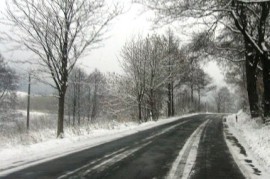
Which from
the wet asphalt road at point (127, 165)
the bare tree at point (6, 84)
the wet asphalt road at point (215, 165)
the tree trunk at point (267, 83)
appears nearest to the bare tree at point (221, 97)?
the bare tree at point (6, 84)

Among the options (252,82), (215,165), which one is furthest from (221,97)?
(215,165)

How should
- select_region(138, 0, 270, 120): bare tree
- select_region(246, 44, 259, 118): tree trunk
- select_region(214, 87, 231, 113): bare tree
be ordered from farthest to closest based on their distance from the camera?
select_region(214, 87, 231, 113): bare tree
select_region(246, 44, 259, 118): tree trunk
select_region(138, 0, 270, 120): bare tree

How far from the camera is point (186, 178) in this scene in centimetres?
918

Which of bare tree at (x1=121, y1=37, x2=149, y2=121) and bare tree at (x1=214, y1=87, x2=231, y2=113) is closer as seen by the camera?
bare tree at (x1=121, y1=37, x2=149, y2=121)

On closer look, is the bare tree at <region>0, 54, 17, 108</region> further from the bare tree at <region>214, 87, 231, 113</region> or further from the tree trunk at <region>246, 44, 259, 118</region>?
the bare tree at <region>214, 87, 231, 113</region>

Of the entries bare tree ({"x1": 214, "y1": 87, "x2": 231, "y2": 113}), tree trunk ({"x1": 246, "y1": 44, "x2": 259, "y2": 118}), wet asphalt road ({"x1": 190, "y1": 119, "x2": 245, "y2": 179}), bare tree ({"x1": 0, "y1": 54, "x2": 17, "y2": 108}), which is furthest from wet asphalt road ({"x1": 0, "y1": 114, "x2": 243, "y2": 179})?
bare tree ({"x1": 214, "y1": 87, "x2": 231, "y2": 113})

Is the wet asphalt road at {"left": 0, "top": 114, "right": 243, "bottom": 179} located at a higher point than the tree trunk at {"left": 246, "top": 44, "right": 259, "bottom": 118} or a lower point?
lower

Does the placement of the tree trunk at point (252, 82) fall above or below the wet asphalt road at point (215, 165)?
above

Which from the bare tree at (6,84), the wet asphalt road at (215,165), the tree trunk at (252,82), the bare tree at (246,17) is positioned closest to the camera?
the wet asphalt road at (215,165)

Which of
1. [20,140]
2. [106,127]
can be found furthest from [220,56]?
[20,140]

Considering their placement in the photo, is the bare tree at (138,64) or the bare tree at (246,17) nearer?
the bare tree at (246,17)

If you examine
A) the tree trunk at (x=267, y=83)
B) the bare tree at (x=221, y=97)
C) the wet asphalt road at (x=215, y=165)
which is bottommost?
the wet asphalt road at (x=215, y=165)

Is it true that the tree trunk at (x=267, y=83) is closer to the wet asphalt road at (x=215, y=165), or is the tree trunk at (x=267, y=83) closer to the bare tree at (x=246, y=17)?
the bare tree at (x=246, y=17)

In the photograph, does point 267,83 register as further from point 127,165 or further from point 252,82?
point 127,165
